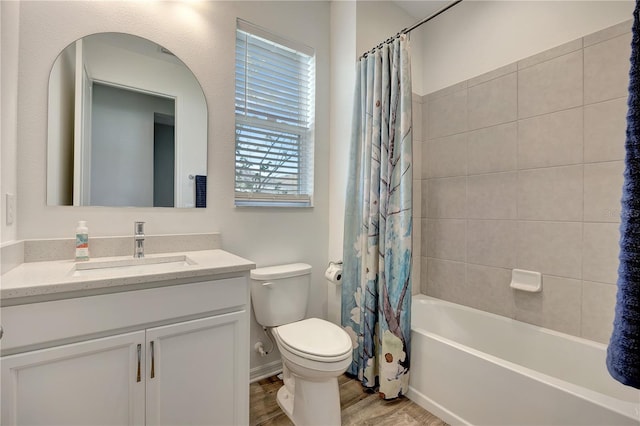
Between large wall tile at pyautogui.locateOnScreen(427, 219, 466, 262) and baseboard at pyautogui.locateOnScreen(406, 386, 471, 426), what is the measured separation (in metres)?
0.92

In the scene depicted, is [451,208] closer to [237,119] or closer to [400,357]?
[400,357]

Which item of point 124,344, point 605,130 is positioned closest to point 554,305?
point 605,130

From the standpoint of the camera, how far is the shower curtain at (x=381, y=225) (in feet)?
5.37

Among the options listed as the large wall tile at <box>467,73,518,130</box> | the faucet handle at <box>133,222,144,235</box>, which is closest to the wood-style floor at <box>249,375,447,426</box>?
the faucet handle at <box>133,222,144,235</box>

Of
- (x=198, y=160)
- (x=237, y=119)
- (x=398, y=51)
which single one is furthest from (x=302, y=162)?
(x=398, y=51)

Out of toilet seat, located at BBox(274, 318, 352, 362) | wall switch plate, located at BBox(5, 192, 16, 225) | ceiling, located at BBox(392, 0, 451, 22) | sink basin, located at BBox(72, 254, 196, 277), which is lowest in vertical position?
toilet seat, located at BBox(274, 318, 352, 362)

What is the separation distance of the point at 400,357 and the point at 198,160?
163 centimetres

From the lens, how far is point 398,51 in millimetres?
1683

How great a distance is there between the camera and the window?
6.03 feet

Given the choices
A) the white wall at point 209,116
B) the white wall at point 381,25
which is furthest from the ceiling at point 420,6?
the white wall at point 209,116

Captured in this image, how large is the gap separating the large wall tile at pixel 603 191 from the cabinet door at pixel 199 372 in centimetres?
182

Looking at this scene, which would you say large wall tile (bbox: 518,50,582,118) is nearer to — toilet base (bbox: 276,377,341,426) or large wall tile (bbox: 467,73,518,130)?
large wall tile (bbox: 467,73,518,130)

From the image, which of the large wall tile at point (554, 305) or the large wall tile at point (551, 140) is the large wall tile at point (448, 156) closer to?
the large wall tile at point (551, 140)

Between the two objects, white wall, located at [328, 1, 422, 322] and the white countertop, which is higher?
white wall, located at [328, 1, 422, 322]
